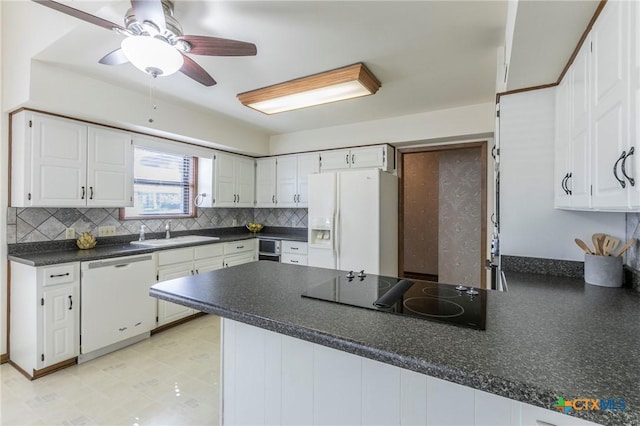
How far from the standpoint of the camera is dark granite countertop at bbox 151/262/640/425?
660mm

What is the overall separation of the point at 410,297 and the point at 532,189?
→ 123cm

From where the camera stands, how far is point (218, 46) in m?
1.73

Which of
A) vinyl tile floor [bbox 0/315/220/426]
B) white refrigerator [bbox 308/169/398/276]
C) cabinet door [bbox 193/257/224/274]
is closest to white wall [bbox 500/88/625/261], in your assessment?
white refrigerator [bbox 308/169/398/276]

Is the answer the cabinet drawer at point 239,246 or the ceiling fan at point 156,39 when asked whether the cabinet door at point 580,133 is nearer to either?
the ceiling fan at point 156,39

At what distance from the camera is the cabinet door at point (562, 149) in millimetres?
1557

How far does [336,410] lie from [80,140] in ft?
10.2

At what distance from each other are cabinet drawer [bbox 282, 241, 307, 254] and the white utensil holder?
2.86 meters

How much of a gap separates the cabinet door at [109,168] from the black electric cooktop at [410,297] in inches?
102

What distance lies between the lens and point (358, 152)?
3.87 meters

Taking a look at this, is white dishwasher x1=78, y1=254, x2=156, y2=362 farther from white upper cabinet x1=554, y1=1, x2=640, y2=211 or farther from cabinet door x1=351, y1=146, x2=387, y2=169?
white upper cabinet x1=554, y1=1, x2=640, y2=211

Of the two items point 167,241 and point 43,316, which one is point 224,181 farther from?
point 43,316

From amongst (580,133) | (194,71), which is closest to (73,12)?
(194,71)

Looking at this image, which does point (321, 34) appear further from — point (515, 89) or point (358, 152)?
point (358, 152)

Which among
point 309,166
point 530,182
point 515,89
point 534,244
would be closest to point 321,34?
point 515,89
